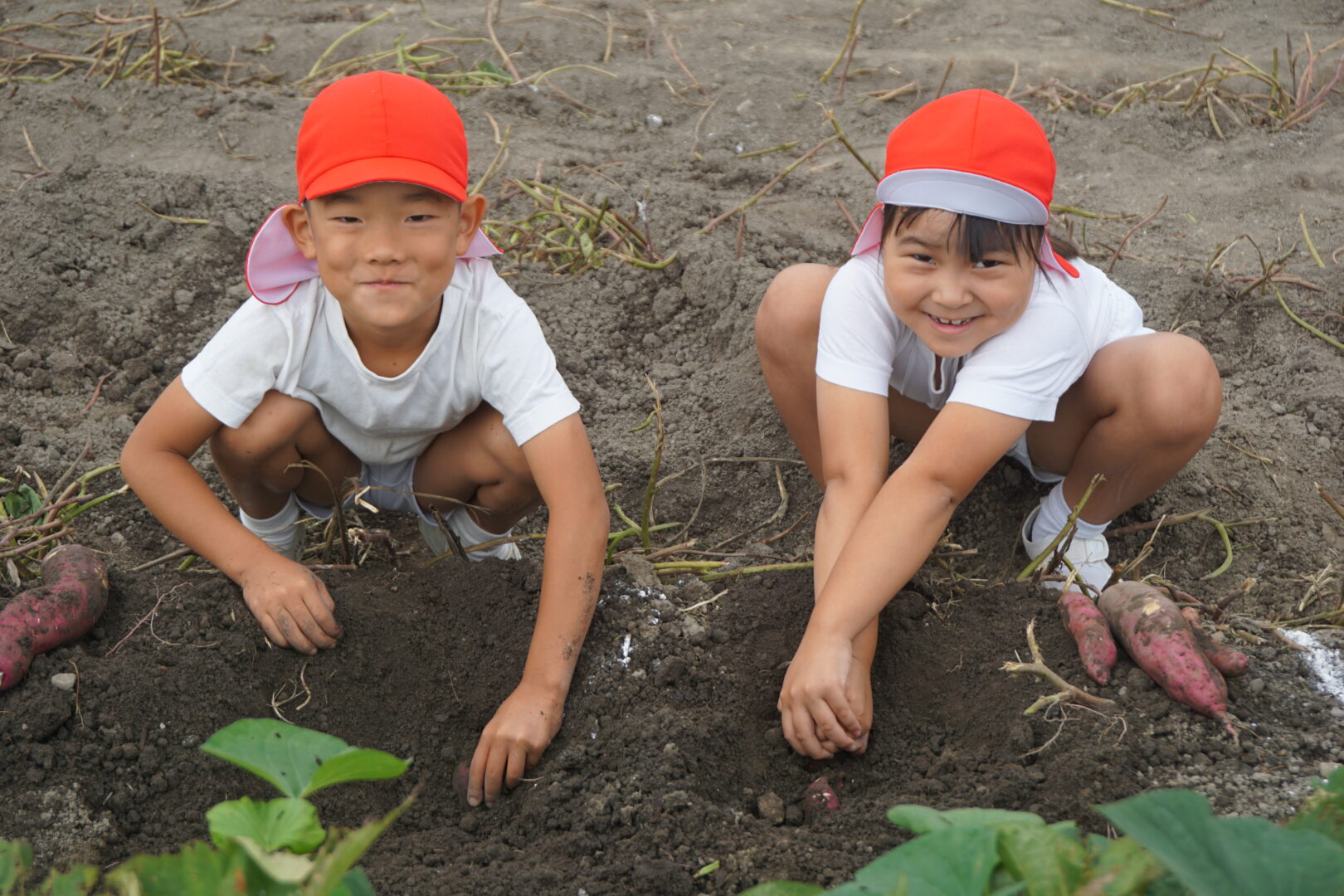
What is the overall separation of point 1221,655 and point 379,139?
1.52m

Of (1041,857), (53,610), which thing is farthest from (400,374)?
(1041,857)

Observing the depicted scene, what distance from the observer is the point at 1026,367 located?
6.18ft

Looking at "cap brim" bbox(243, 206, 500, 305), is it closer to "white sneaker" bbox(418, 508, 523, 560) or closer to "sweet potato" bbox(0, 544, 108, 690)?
"sweet potato" bbox(0, 544, 108, 690)

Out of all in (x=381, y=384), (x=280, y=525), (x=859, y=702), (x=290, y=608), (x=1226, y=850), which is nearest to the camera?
(x=1226, y=850)

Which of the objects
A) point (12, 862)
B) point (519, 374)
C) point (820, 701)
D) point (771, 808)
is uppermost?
point (12, 862)

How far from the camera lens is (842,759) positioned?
1779mm

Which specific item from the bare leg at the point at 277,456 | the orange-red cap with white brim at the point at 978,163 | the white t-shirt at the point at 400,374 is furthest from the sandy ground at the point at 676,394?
the orange-red cap with white brim at the point at 978,163

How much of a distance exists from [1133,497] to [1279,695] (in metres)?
0.60

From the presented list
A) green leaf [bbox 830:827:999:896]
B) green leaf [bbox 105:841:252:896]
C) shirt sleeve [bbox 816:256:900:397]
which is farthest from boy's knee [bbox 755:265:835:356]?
green leaf [bbox 105:841:252:896]

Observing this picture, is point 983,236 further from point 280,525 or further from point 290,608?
point 280,525

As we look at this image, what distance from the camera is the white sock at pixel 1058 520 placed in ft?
7.52

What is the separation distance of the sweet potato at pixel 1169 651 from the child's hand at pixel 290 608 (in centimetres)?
129

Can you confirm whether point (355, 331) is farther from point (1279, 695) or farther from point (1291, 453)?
point (1291, 453)

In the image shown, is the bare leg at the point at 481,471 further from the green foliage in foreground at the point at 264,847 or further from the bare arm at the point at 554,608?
the green foliage in foreground at the point at 264,847
